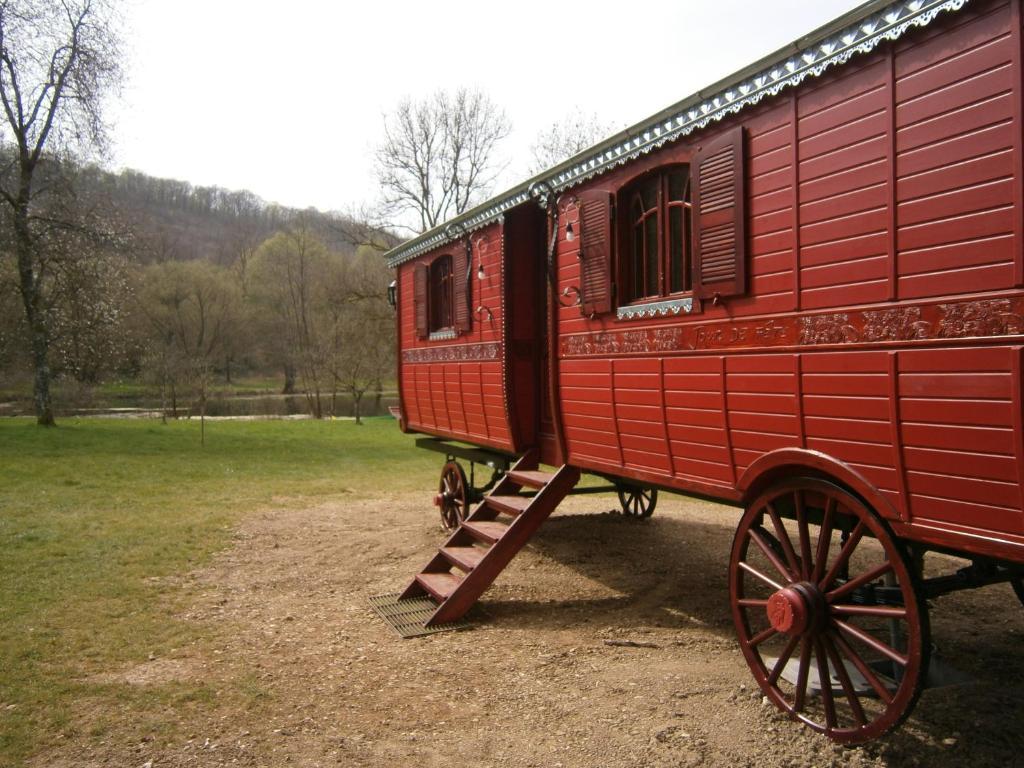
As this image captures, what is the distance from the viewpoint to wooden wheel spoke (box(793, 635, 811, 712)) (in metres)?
3.82

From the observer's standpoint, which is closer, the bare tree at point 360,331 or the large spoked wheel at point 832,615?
the large spoked wheel at point 832,615

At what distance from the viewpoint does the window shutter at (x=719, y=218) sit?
4309mm

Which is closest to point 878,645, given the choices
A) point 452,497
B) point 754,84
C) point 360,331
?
point 754,84

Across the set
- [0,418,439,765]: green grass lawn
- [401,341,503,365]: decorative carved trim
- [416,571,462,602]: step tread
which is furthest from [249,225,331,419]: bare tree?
[416,571,462,602]: step tread

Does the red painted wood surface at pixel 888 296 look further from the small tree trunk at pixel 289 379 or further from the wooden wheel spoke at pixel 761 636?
the small tree trunk at pixel 289 379

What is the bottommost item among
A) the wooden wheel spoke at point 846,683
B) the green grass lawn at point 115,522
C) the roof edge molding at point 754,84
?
the green grass lawn at point 115,522

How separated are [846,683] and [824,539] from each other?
2.13 ft

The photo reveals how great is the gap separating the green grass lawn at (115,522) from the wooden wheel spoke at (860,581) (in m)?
3.61

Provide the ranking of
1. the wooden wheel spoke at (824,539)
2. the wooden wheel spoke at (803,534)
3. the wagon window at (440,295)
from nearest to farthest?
1. the wooden wheel spoke at (824,539)
2. the wooden wheel spoke at (803,534)
3. the wagon window at (440,295)

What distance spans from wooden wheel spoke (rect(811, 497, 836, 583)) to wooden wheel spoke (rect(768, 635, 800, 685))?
1.05 ft

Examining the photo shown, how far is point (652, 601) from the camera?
6.48m

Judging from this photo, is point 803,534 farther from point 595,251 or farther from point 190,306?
point 190,306

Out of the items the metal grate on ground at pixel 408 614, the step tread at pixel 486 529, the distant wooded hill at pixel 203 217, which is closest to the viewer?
the metal grate on ground at pixel 408 614

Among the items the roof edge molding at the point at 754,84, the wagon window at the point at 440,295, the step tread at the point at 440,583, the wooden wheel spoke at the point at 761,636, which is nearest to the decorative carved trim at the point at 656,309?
the roof edge molding at the point at 754,84
